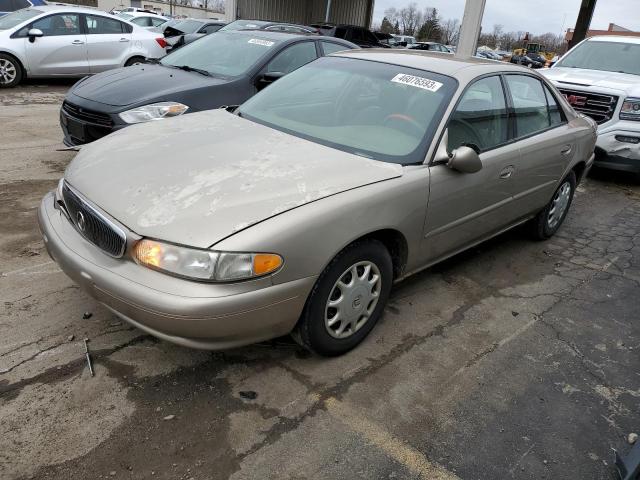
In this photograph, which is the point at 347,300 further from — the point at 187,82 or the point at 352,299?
the point at 187,82

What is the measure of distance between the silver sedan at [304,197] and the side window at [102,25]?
835 cm

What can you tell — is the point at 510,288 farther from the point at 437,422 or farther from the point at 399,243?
the point at 437,422

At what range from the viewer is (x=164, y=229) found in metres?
2.31

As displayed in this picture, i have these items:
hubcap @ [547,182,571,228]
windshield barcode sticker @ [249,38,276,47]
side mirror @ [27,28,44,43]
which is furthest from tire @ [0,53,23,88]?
hubcap @ [547,182,571,228]

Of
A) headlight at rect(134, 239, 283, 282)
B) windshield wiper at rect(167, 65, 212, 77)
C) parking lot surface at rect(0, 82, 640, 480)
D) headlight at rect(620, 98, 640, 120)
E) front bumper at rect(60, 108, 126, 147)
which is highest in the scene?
windshield wiper at rect(167, 65, 212, 77)

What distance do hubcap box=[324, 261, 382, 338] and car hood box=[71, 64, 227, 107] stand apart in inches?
124

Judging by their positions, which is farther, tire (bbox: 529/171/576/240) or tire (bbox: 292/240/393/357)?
tire (bbox: 529/171/576/240)

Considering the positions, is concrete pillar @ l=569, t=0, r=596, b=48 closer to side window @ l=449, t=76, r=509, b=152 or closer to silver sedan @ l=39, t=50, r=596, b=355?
side window @ l=449, t=76, r=509, b=152

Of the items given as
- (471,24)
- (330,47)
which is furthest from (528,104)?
(471,24)

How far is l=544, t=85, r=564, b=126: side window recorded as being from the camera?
14.7 ft

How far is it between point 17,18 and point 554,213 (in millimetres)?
10588

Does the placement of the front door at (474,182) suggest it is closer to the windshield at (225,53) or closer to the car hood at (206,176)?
the car hood at (206,176)

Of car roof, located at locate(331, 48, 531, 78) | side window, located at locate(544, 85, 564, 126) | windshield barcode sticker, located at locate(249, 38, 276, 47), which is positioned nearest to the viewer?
car roof, located at locate(331, 48, 531, 78)

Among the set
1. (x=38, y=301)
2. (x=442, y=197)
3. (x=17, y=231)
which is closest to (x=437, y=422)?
(x=442, y=197)
